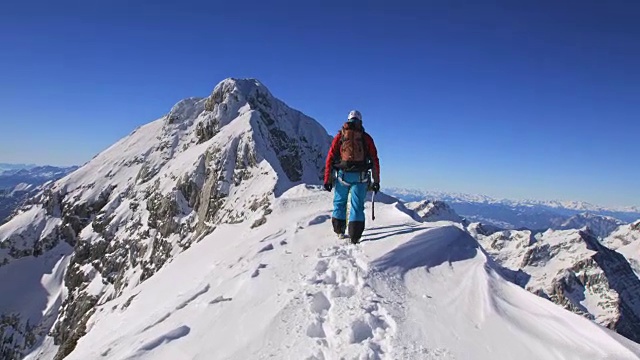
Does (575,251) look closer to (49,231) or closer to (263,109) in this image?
(263,109)

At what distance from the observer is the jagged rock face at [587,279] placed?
152500 millimetres

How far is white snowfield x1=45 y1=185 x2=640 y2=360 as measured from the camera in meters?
6.25

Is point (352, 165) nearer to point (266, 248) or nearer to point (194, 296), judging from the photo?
point (266, 248)

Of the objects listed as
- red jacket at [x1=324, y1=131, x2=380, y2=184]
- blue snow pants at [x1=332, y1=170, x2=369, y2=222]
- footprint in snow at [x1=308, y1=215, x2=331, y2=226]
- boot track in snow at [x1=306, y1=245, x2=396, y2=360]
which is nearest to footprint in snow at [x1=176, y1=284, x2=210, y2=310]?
boot track in snow at [x1=306, y1=245, x2=396, y2=360]

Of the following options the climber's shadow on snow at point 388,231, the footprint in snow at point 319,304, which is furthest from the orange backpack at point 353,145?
the footprint in snow at point 319,304

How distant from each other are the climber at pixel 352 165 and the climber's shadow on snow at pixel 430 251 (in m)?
2.21

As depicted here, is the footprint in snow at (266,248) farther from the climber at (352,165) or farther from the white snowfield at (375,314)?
the climber at (352,165)

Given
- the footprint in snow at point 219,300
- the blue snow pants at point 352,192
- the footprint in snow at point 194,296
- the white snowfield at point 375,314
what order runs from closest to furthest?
the white snowfield at point 375,314 → the footprint in snow at point 219,300 → the footprint in snow at point 194,296 → the blue snow pants at point 352,192

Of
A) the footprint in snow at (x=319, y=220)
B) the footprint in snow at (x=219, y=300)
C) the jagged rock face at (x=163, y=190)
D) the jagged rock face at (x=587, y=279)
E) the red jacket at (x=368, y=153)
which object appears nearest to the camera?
the footprint in snow at (x=219, y=300)

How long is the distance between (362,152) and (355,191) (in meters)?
1.25

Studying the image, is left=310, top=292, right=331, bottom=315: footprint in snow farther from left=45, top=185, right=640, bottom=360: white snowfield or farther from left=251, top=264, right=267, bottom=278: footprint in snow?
left=251, top=264, right=267, bottom=278: footprint in snow

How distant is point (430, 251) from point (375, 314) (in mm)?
3800

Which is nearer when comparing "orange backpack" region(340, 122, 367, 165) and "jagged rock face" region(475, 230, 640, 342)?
"orange backpack" region(340, 122, 367, 165)

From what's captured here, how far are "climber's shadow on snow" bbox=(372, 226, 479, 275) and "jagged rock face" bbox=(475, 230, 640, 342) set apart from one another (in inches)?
6133
